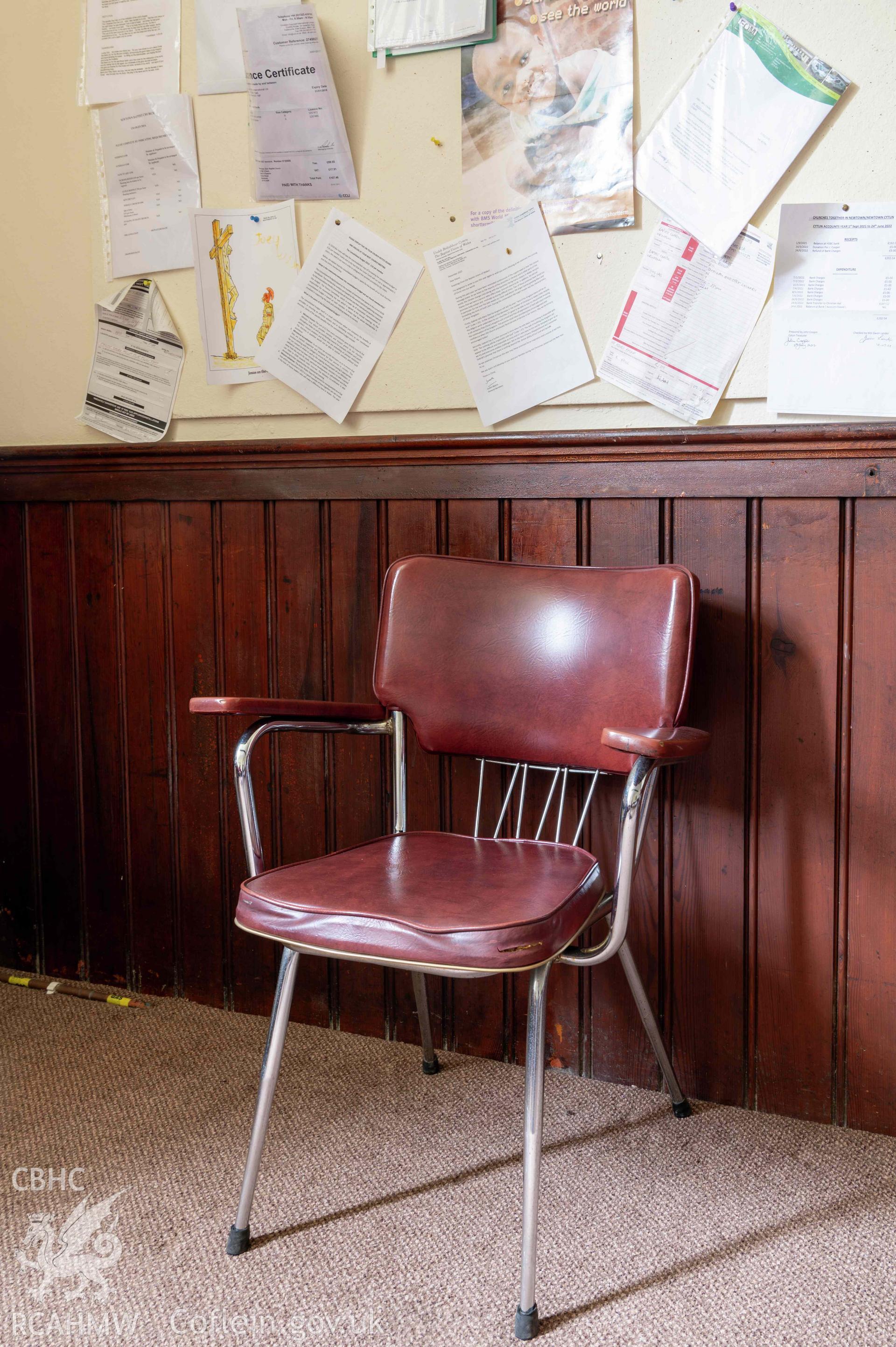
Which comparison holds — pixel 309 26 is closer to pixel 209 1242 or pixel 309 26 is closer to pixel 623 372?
pixel 623 372

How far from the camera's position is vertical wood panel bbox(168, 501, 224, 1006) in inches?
77.0

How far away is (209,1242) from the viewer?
1.34 metres

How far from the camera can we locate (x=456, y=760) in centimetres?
180

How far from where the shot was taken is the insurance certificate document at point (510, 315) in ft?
5.45

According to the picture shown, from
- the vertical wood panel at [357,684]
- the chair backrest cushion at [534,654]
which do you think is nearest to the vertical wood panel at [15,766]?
the vertical wood panel at [357,684]

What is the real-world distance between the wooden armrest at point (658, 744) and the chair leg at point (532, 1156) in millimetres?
255

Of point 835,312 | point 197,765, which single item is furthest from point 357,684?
point 835,312

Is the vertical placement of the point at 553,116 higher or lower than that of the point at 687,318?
higher

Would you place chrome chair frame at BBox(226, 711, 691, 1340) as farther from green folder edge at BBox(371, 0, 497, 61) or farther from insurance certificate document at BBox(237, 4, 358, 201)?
green folder edge at BBox(371, 0, 497, 61)

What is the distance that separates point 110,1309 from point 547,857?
735 mm

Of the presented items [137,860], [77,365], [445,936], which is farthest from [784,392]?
[137,860]

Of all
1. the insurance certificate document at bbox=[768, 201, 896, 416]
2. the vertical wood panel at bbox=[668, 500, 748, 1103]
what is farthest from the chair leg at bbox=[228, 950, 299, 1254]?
the insurance certificate document at bbox=[768, 201, 896, 416]

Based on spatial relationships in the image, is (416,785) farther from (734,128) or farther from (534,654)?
(734,128)

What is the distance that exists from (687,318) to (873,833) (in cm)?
80
